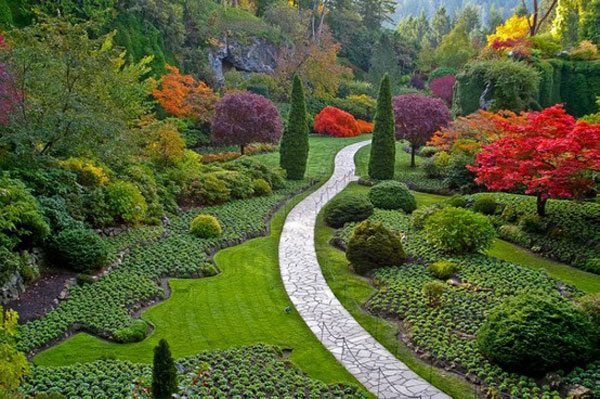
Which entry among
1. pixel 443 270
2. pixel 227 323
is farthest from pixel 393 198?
pixel 227 323

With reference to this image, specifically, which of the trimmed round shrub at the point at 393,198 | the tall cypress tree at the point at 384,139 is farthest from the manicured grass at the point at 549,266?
Result: the tall cypress tree at the point at 384,139

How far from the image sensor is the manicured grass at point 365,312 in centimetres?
1034

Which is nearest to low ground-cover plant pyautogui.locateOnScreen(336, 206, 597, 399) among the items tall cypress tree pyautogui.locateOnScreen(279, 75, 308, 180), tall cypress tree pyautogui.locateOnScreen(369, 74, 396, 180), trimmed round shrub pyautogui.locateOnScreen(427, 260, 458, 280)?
trimmed round shrub pyautogui.locateOnScreen(427, 260, 458, 280)

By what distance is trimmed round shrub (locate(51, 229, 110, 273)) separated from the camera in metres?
14.4

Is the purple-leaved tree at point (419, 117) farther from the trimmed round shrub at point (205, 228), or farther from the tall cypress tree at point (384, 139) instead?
the trimmed round shrub at point (205, 228)

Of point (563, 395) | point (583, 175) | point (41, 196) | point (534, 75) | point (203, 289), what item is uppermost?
point (534, 75)

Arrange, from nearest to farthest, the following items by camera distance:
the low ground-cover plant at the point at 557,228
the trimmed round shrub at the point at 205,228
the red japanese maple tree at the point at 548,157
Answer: the red japanese maple tree at the point at 548,157
the low ground-cover plant at the point at 557,228
the trimmed round shrub at the point at 205,228

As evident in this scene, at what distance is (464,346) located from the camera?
36.9 feet

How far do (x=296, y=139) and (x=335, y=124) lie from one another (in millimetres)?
18018

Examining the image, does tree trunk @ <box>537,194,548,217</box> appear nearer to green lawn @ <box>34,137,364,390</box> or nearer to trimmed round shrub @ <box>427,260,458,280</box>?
trimmed round shrub @ <box>427,260,458,280</box>

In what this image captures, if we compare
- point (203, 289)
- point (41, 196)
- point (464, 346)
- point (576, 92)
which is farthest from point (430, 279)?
point (576, 92)

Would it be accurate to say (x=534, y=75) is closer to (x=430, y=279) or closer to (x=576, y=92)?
(x=576, y=92)

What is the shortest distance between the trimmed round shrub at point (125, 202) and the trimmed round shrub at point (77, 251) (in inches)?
105

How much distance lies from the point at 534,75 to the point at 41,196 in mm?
30568
